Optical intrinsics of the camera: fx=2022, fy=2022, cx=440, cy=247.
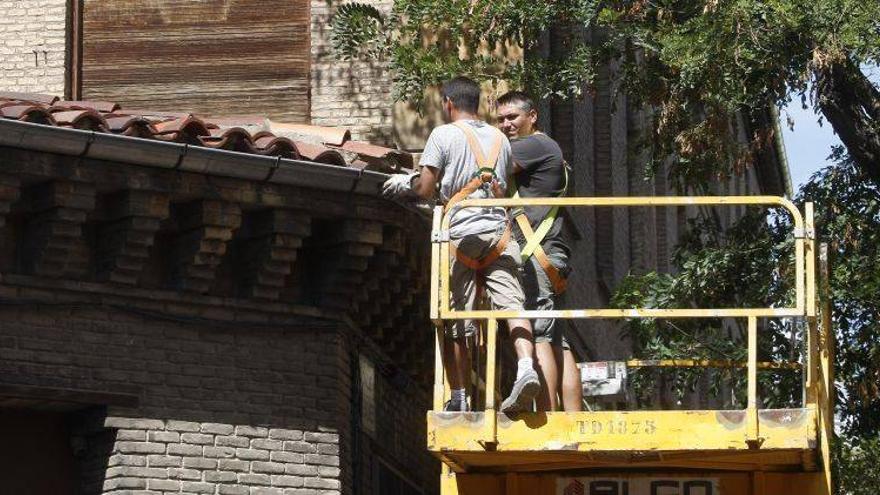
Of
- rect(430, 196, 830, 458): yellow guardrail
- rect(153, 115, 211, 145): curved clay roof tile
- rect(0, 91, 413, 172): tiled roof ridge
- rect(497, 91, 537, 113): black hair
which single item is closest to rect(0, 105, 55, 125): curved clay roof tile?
rect(0, 91, 413, 172): tiled roof ridge

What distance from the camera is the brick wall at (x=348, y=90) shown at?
1653 centimetres

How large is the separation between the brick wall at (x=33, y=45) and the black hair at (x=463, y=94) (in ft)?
19.6

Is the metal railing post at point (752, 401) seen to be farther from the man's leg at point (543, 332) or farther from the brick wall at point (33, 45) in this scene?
the brick wall at point (33, 45)

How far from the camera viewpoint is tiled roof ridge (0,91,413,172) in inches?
500

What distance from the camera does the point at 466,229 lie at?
10930 mm

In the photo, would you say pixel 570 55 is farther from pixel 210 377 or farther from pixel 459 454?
pixel 459 454

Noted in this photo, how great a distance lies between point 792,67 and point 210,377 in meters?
4.73

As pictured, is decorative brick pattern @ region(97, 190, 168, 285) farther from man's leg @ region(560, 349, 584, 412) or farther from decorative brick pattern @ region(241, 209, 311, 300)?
man's leg @ region(560, 349, 584, 412)

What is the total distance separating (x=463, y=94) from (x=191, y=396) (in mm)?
3343

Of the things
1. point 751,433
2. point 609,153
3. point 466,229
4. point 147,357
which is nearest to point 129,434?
point 147,357

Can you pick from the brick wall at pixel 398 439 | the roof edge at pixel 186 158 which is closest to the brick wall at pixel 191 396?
the brick wall at pixel 398 439

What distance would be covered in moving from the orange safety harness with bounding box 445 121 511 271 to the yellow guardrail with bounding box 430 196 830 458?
0.73 ft

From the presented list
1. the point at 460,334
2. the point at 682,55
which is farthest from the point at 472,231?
the point at 682,55

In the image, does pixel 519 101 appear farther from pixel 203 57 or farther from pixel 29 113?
pixel 203 57
